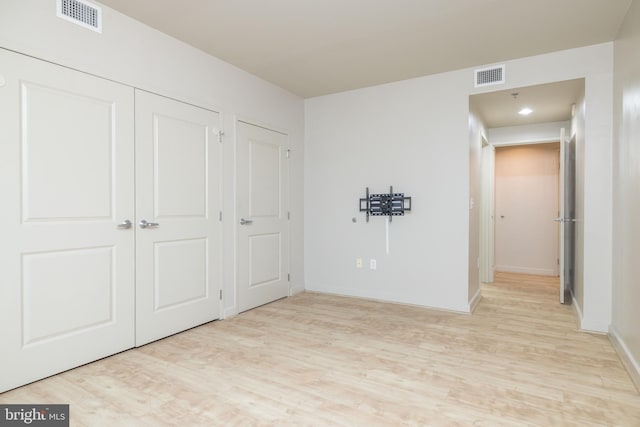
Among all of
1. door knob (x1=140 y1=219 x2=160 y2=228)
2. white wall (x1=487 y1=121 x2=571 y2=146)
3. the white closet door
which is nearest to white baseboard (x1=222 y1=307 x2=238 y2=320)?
the white closet door

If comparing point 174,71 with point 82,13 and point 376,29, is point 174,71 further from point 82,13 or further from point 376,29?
point 376,29

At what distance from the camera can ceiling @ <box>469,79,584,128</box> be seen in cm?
367

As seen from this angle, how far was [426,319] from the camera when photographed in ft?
11.9

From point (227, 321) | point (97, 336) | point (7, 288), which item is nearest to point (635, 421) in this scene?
point (227, 321)

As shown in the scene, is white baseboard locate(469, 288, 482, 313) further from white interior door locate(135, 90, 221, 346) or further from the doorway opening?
white interior door locate(135, 90, 221, 346)

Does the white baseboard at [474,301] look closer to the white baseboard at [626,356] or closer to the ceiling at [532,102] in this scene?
the white baseboard at [626,356]

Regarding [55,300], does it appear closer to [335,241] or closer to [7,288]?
[7,288]

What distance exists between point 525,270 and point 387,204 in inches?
143

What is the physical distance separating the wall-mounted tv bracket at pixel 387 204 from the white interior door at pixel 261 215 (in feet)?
3.42

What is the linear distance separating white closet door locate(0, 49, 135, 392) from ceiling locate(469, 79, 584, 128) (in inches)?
140

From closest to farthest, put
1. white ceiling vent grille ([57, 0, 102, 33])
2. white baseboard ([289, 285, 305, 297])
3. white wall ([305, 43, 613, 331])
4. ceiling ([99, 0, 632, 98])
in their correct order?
1. white ceiling vent grille ([57, 0, 102, 33])
2. ceiling ([99, 0, 632, 98])
3. white wall ([305, 43, 613, 331])
4. white baseboard ([289, 285, 305, 297])

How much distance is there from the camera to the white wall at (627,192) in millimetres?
2426

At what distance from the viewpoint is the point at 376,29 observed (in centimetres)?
300

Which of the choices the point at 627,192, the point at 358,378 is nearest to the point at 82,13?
the point at 358,378
